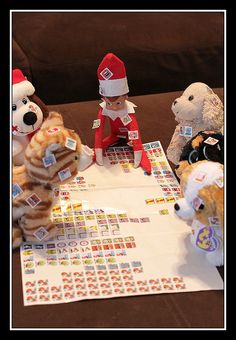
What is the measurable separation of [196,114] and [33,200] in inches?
21.8

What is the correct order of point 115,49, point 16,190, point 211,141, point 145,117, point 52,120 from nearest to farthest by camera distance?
1. point 16,190
2. point 211,141
3. point 52,120
4. point 145,117
5. point 115,49

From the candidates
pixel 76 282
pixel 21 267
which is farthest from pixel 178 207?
pixel 21 267

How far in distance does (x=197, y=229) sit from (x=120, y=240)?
21 centimetres

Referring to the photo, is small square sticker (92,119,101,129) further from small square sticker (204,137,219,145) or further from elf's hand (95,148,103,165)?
small square sticker (204,137,219,145)

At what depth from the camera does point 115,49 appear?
7.47 ft

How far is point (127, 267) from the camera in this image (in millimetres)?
1352

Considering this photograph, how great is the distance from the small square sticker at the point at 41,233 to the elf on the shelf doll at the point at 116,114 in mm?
391

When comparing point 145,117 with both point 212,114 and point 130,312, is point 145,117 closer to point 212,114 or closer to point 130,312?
point 212,114

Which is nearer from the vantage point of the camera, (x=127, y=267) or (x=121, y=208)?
(x=127, y=267)

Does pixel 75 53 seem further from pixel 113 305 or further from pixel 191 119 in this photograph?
pixel 113 305

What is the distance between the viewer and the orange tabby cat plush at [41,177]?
1314 mm

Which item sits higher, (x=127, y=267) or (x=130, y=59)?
(x=130, y=59)

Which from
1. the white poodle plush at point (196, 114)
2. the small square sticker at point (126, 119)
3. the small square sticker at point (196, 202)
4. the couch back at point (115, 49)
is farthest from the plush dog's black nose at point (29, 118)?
the couch back at point (115, 49)

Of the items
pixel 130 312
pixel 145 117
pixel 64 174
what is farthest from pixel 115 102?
pixel 130 312
